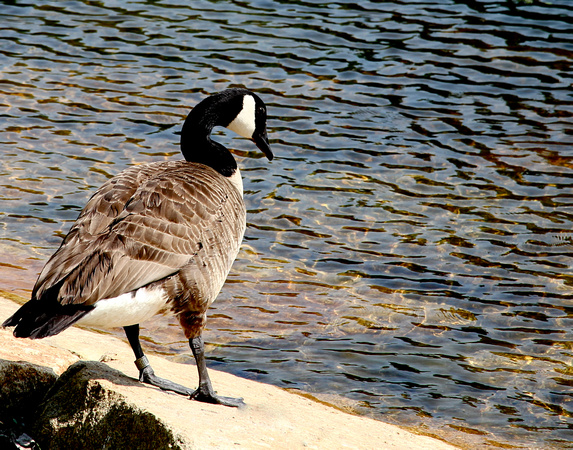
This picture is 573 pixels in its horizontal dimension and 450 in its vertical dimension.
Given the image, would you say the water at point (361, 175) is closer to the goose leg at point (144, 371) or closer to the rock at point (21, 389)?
the goose leg at point (144, 371)

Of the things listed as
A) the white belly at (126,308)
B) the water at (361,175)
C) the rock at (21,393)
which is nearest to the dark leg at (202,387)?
the white belly at (126,308)

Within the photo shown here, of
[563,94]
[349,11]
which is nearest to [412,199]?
[563,94]

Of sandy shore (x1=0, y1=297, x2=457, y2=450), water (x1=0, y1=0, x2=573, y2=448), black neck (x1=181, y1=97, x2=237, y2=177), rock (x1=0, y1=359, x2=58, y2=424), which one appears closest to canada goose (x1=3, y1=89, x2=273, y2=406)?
black neck (x1=181, y1=97, x2=237, y2=177)

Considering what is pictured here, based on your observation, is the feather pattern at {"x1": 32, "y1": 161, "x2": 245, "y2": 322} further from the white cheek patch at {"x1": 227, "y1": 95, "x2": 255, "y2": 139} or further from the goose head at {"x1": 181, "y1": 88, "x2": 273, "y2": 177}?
the white cheek patch at {"x1": 227, "y1": 95, "x2": 255, "y2": 139}

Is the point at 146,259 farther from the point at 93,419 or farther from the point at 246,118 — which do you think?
the point at 246,118

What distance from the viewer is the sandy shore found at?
426 centimetres

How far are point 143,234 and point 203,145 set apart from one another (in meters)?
1.44

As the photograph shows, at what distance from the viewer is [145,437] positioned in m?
4.18

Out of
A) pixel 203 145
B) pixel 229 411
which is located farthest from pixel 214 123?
pixel 229 411

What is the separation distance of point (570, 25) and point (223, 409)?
11893mm

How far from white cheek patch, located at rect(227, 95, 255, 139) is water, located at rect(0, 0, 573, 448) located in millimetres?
1827

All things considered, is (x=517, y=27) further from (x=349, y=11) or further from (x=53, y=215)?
(x=53, y=215)

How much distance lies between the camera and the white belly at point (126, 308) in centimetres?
439

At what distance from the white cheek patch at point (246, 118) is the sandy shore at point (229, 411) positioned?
1.95 m
